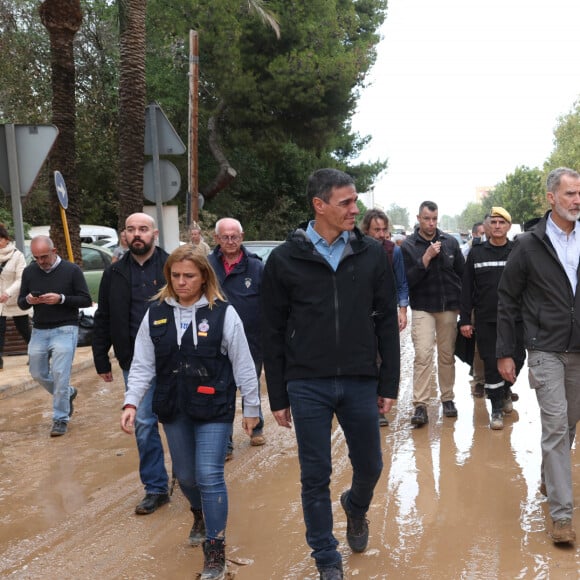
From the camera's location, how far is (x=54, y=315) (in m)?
7.41

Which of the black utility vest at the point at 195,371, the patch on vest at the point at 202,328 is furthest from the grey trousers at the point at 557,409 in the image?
the patch on vest at the point at 202,328

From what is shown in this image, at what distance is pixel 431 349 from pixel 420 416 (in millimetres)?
627

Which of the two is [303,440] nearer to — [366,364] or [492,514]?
[366,364]

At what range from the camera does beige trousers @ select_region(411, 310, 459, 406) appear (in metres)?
7.30

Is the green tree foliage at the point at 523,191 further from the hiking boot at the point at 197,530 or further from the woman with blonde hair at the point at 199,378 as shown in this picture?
the woman with blonde hair at the point at 199,378

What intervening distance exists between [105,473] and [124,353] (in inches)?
48.4

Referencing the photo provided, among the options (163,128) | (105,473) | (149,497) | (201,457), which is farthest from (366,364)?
(163,128)

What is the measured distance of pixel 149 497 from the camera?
5281 millimetres

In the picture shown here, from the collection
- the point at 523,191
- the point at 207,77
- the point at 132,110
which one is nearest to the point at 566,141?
the point at 523,191

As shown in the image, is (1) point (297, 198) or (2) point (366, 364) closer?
(2) point (366, 364)

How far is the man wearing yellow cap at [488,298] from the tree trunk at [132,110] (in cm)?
958

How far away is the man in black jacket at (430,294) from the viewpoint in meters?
7.29

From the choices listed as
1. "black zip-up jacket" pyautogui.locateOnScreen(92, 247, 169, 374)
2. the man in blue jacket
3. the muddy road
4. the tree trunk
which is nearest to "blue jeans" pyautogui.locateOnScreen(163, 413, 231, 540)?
the muddy road

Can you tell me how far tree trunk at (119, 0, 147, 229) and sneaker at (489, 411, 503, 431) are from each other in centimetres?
1019
